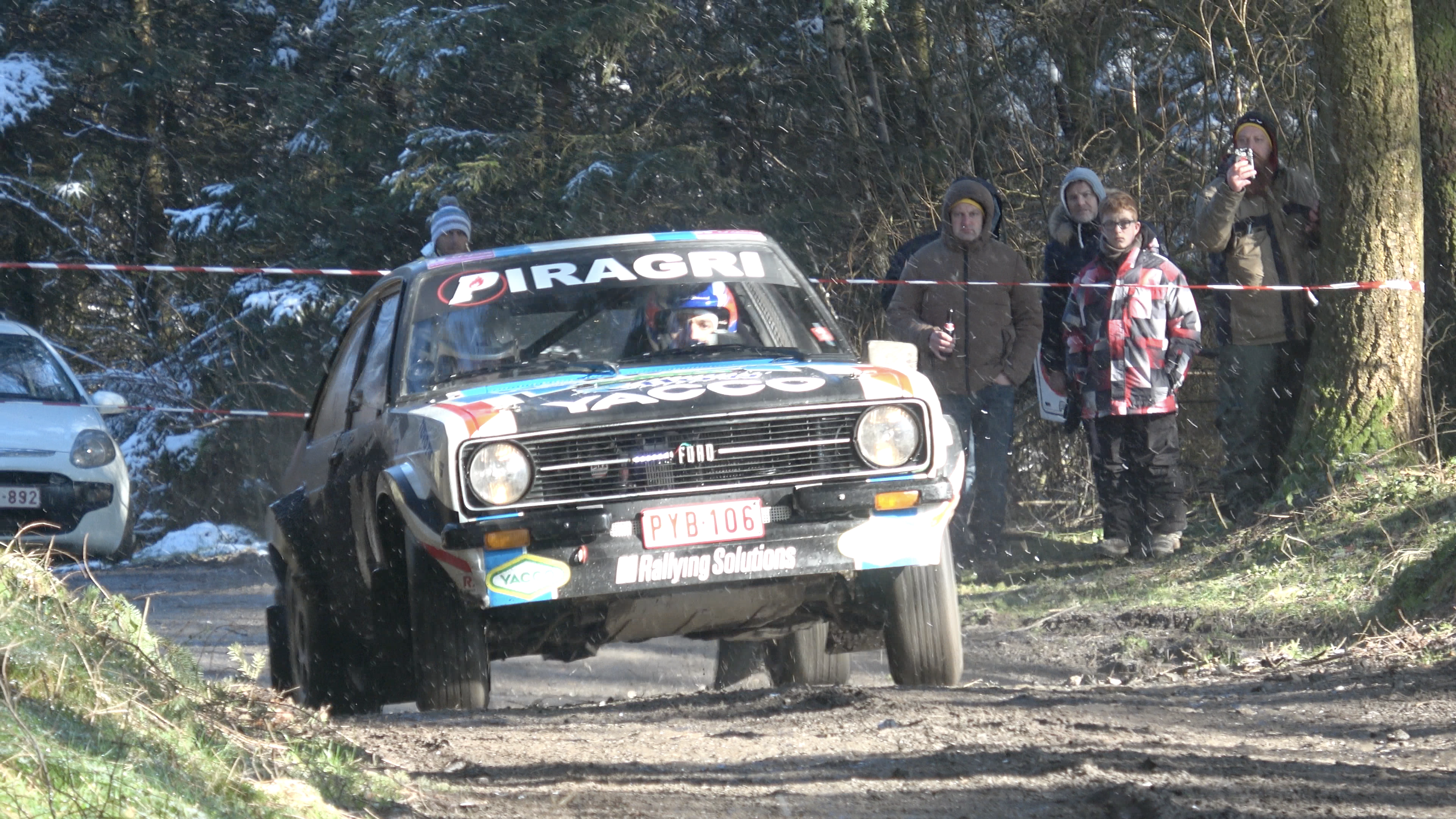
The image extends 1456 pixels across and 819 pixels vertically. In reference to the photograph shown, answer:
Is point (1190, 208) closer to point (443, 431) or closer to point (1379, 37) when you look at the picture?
point (1379, 37)

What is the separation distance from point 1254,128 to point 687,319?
448 centimetres

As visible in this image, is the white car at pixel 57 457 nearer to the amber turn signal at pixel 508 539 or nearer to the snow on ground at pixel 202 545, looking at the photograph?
the snow on ground at pixel 202 545

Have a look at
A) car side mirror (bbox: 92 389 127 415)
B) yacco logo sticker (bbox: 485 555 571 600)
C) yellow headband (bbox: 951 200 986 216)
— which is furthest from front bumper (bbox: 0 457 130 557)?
yacco logo sticker (bbox: 485 555 571 600)

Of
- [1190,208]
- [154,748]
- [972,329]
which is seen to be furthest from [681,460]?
[1190,208]

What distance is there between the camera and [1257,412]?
381 inches

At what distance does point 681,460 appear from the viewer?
5430mm

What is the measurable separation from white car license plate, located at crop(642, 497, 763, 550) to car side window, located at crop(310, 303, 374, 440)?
6.65 ft

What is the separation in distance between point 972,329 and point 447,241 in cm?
317

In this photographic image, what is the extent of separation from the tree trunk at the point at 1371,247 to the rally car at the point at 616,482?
350 cm

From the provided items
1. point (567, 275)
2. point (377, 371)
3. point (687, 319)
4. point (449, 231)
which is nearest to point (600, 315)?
point (567, 275)

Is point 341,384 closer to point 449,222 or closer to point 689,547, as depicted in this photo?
point 689,547

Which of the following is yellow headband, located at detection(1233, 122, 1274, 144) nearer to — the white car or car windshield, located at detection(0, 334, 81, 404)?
the white car

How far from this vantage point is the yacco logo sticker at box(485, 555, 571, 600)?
5270 mm

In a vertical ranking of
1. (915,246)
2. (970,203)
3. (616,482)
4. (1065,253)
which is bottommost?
(616,482)
